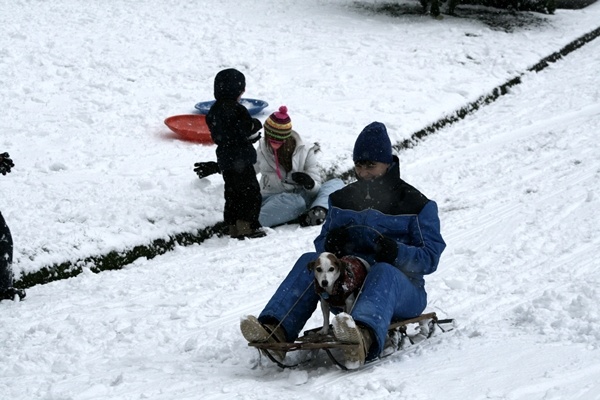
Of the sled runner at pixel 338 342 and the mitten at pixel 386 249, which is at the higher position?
the mitten at pixel 386 249

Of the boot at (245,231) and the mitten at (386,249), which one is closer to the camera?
the mitten at (386,249)

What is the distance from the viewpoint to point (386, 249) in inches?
176

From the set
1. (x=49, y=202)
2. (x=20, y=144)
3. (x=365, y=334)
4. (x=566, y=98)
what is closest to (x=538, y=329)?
(x=365, y=334)

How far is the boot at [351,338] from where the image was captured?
405cm

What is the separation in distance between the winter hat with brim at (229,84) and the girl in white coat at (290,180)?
474 mm

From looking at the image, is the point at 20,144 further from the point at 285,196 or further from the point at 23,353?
the point at 23,353

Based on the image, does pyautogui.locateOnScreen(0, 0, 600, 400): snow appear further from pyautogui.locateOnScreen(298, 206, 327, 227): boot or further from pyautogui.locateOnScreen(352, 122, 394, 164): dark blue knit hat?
pyautogui.locateOnScreen(352, 122, 394, 164): dark blue knit hat

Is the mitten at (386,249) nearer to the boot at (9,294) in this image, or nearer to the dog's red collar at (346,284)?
the dog's red collar at (346,284)

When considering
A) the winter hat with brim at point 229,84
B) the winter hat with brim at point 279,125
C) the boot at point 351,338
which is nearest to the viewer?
the boot at point 351,338

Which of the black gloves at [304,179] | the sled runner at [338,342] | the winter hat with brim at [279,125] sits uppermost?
the winter hat with brim at [279,125]

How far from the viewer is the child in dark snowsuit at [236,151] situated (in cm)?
744

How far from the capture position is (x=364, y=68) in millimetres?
13531

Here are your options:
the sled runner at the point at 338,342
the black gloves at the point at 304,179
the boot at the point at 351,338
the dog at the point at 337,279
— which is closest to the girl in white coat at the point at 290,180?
the black gloves at the point at 304,179

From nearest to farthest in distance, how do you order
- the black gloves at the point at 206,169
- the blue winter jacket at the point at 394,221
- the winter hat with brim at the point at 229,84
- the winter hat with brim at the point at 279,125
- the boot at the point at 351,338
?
the boot at the point at 351,338, the blue winter jacket at the point at 394,221, the winter hat with brim at the point at 229,84, the winter hat with brim at the point at 279,125, the black gloves at the point at 206,169
